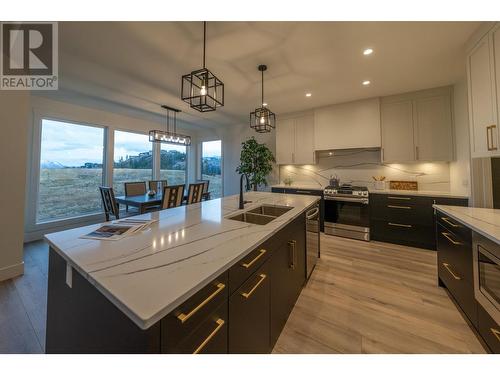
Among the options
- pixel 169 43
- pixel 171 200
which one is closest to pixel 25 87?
pixel 169 43

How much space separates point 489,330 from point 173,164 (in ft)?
21.1

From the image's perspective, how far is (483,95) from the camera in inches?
71.2

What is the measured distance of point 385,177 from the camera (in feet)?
12.1

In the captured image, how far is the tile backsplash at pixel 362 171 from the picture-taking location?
332 centimetres

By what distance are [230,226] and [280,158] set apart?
3.47m

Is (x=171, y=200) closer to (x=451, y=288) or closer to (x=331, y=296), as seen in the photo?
(x=331, y=296)

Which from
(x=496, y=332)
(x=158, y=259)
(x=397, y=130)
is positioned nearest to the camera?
(x=158, y=259)

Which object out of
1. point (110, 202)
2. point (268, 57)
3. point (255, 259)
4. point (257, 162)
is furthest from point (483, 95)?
point (110, 202)

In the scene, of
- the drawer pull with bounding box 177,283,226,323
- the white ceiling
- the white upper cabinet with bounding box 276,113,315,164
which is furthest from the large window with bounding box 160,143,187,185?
the drawer pull with bounding box 177,283,226,323

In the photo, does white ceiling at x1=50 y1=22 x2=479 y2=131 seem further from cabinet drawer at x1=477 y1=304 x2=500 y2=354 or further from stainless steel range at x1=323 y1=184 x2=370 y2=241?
cabinet drawer at x1=477 y1=304 x2=500 y2=354

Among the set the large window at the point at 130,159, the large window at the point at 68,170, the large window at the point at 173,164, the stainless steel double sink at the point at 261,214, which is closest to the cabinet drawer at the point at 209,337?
the stainless steel double sink at the point at 261,214

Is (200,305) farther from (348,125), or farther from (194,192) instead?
(348,125)

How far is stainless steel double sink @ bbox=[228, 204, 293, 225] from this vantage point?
Result: 71.1 inches
